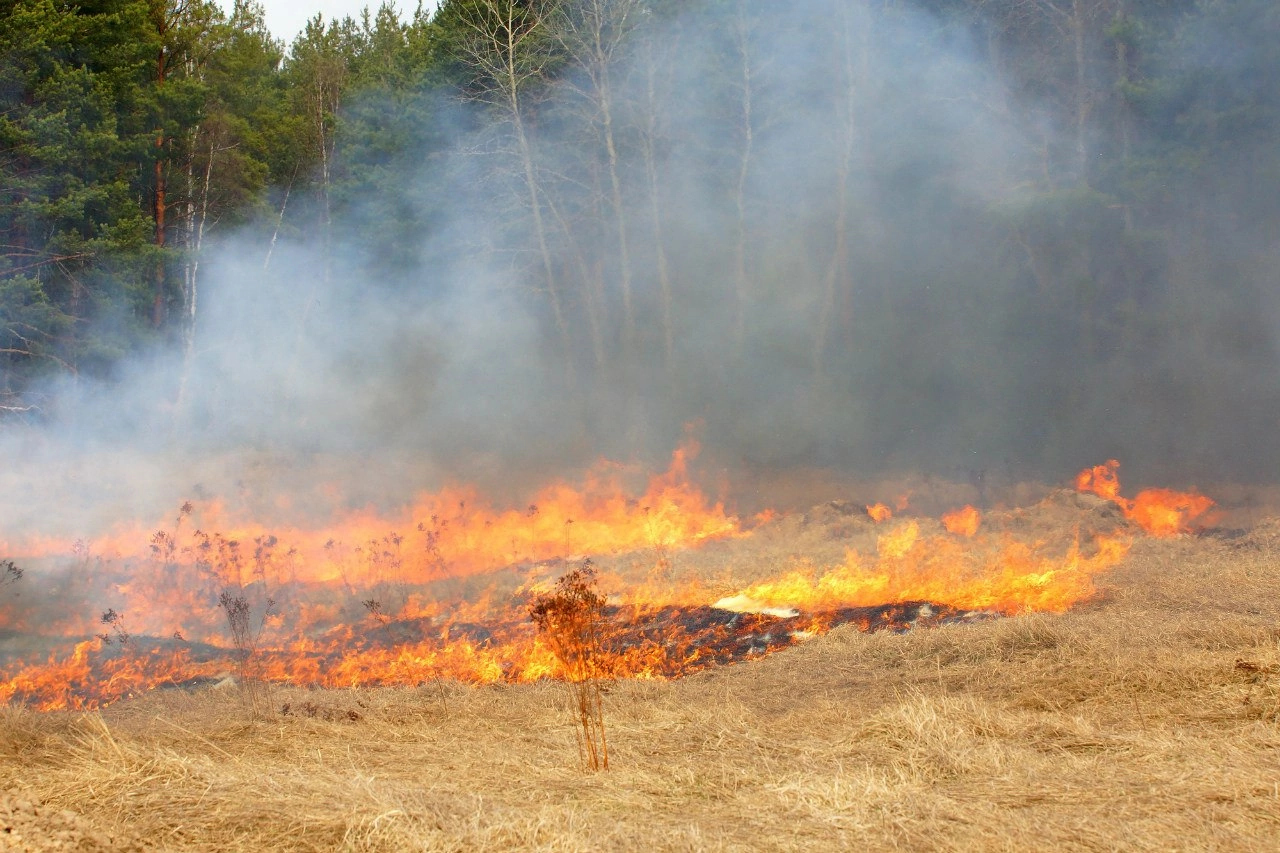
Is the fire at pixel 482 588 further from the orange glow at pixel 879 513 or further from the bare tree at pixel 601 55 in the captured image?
the bare tree at pixel 601 55

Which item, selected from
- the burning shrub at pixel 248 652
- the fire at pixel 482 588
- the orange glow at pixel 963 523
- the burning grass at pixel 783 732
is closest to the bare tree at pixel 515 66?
the fire at pixel 482 588

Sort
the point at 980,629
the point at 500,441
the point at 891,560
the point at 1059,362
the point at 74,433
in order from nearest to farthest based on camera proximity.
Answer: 1. the point at 980,629
2. the point at 891,560
3. the point at 74,433
4. the point at 1059,362
5. the point at 500,441

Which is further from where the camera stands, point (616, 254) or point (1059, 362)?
point (616, 254)

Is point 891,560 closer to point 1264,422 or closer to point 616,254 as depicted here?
point 1264,422

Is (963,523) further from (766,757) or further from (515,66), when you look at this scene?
(515,66)

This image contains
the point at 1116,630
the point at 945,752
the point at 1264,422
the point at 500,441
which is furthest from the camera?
the point at 500,441

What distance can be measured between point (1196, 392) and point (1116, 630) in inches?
491

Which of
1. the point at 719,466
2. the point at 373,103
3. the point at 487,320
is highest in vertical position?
the point at 373,103

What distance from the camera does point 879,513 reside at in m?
17.2

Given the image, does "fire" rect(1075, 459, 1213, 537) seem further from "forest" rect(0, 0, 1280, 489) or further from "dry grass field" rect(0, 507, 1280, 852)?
"dry grass field" rect(0, 507, 1280, 852)

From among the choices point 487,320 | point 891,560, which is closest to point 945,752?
point 891,560

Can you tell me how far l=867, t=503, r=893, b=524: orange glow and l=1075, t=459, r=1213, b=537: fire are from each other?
300 cm

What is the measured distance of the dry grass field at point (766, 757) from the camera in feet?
14.0

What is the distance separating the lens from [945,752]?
539cm
